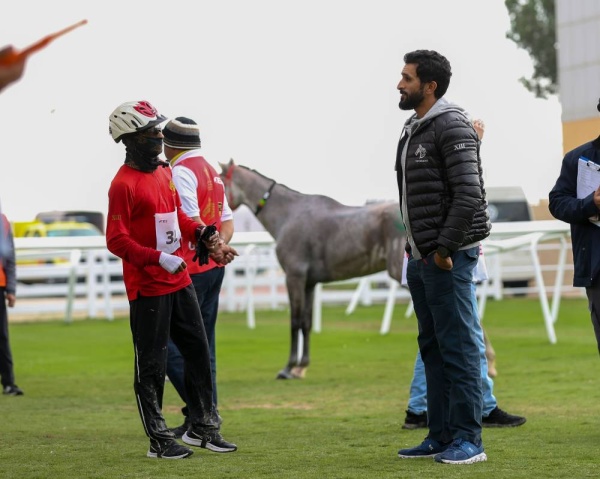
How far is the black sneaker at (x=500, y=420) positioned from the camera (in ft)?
25.4

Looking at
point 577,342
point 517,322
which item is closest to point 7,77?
point 577,342

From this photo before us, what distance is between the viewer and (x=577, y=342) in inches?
561

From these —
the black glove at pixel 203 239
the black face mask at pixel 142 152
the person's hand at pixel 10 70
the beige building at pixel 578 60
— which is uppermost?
the beige building at pixel 578 60

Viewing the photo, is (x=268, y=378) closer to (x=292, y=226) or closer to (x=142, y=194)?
(x=292, y=226)

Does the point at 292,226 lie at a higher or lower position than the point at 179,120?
lower

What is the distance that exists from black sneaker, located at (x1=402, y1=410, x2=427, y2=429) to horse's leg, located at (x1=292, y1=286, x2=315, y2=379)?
401 centimetres

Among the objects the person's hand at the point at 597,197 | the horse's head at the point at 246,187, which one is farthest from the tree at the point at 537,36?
the person's hand at the point at 597,197

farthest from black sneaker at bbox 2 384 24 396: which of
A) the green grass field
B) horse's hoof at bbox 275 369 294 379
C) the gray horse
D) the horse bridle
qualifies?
the horse bridle

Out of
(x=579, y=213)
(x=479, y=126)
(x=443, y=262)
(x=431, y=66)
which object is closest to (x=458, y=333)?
(x=443, y=262)

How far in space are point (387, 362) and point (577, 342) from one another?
9.04ft

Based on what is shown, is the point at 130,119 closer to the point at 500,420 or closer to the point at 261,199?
the point at 500,420

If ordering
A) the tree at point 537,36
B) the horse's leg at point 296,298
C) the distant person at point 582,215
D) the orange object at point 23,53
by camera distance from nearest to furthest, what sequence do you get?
the orange object at point 23,53 → the distant person at point 582,215 → the horse's leg at point 296,298 → the tree at point 537,36

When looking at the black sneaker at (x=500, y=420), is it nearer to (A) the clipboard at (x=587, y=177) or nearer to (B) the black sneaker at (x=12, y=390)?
(A) the clipboard at (x=587, y=177)

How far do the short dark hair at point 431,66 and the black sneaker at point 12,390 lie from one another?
19.0 feet
